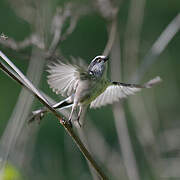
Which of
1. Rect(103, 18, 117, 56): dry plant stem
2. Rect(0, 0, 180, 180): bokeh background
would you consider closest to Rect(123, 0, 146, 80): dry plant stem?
Rect(0, 0, 180, 180): bokeh background

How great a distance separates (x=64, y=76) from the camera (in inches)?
99.3

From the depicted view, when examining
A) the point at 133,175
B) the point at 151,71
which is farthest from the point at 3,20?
the point at 133,175

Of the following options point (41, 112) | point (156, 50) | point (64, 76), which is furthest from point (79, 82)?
point (156, 50)

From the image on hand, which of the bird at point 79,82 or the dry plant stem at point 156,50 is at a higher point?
the bird at point 79,82

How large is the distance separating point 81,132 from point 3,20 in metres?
4.13

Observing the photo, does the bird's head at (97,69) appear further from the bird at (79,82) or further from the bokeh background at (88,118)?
the bokeh background at (88,118)

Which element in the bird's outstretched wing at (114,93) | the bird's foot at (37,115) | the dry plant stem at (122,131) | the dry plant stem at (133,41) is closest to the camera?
the bird's foot at (37,115)

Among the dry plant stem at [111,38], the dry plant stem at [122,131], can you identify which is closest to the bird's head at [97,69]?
the dry plant stem at [111,38]

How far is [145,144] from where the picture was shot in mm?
A: 3195

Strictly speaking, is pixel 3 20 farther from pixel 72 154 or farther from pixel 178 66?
pixel 72 154

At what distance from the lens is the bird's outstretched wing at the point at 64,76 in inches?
94.2

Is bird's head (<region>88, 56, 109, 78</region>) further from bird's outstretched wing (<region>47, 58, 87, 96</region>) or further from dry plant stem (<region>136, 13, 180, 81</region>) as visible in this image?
dry plant stem (<region>136, 13, 180, 81</region>)

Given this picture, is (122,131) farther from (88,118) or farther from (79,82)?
(88,118)

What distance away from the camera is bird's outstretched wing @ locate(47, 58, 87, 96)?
239 cm
